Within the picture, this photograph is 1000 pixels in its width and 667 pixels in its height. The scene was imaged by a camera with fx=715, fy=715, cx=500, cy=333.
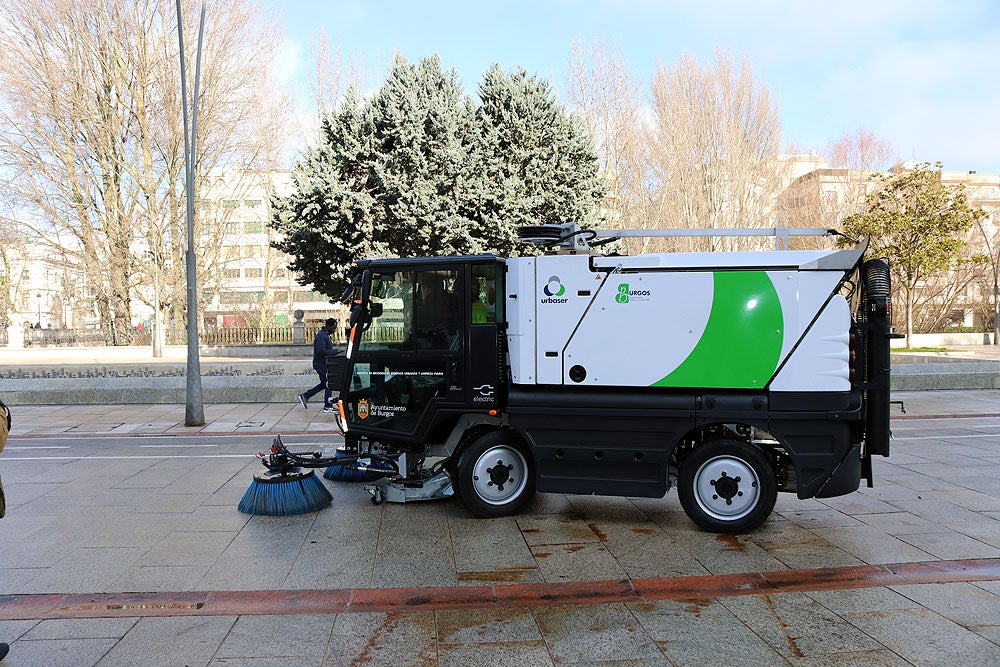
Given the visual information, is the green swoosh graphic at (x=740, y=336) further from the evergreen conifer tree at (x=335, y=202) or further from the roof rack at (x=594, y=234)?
the evergreen conifer tree at (x=335, y=202)

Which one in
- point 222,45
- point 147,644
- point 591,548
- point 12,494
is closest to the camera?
point 147,644

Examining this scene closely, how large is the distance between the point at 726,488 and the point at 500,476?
79.7 inches

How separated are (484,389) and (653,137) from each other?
31026 mm

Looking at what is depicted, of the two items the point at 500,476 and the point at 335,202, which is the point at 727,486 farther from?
the point at 335,202

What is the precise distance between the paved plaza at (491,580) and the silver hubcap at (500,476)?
0.26 meters

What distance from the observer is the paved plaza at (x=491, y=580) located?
414 cm

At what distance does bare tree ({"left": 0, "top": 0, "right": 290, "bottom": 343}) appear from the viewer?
31.1m

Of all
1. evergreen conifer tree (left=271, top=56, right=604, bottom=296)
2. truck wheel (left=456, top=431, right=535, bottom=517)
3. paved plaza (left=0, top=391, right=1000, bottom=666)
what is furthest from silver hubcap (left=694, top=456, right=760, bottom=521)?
evergreen conifer tree (left=271, top=56, right=604, bottom=296)

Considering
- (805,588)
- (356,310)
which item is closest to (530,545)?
(805,588)

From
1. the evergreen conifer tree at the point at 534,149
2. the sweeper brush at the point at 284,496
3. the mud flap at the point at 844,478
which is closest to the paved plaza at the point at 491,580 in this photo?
the sweeper brush at the point at 284,496

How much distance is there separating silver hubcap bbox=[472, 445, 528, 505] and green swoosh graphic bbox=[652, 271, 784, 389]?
1812mm

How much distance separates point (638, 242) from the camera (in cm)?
3316

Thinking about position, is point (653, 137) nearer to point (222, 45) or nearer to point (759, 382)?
point (222, 45)

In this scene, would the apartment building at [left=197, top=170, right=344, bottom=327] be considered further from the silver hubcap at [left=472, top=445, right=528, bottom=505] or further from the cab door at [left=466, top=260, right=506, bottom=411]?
the silver hubcap at [left=472, top=445, right=528, bottom=505]
